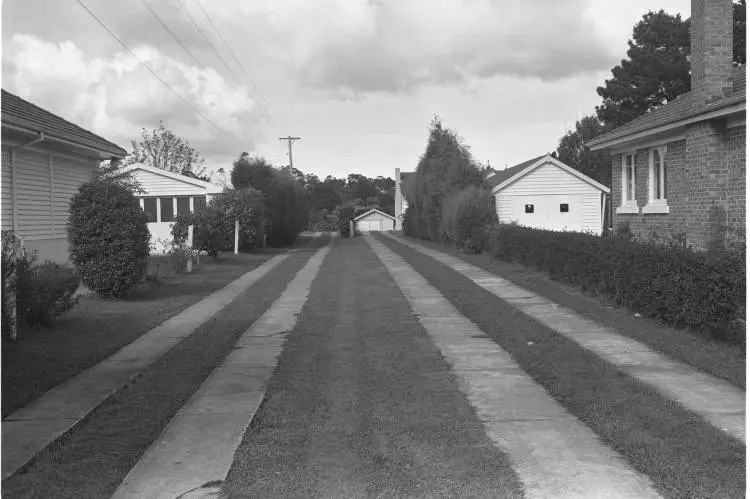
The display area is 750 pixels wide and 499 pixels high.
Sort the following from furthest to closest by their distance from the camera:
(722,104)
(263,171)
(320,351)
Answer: (263,171), (722,104), (320,351)

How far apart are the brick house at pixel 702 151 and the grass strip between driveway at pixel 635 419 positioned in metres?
5.74

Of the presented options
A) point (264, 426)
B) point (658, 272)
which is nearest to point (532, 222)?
point (658, 272)

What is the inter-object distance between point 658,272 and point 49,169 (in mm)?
12160

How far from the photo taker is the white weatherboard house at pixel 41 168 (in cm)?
1392

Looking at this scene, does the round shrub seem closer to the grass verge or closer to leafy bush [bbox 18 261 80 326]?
the grass verge

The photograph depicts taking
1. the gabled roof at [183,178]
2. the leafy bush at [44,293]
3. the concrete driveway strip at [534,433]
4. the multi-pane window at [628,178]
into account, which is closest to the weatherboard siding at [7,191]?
the leafy bush at [44,293]

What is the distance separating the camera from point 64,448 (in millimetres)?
5496

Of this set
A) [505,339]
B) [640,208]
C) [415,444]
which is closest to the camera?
[415,444]

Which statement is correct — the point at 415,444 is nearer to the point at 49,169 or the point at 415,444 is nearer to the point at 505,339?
the point at 505,339

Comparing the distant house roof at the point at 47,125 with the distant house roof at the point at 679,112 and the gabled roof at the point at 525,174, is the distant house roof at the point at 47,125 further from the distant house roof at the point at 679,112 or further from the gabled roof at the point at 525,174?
the gabled roof at the point at 525,174

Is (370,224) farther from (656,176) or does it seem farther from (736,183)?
(736,183)

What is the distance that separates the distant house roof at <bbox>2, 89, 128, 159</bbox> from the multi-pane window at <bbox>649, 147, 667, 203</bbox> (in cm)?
1293

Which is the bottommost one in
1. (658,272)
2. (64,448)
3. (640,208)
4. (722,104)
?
(64,448)

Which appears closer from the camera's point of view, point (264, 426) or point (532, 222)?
point (264, 426)
